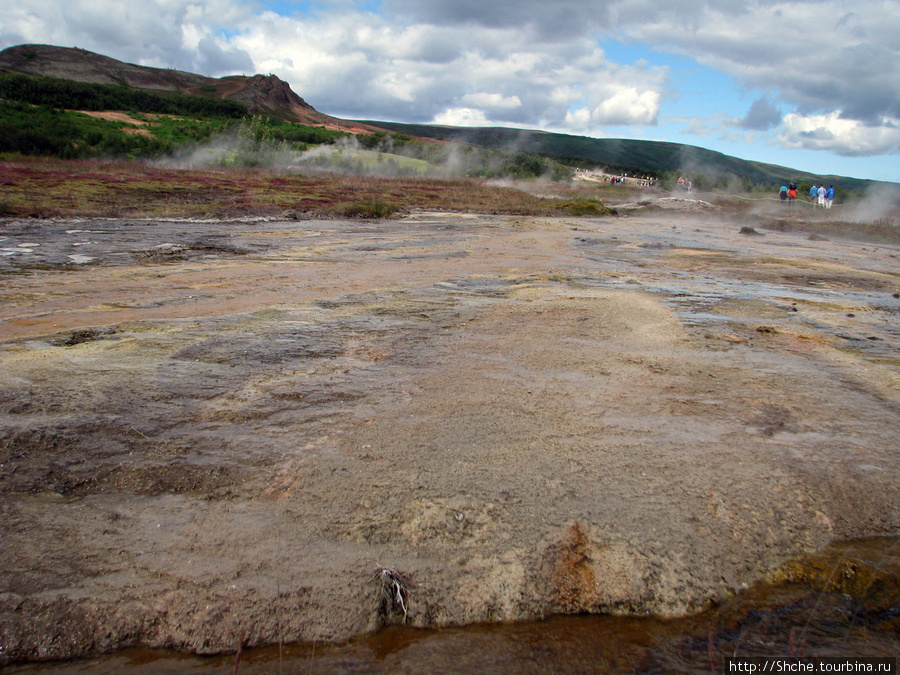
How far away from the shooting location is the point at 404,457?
2.92 meters

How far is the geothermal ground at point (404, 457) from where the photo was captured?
6.74ft

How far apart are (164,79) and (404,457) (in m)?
108

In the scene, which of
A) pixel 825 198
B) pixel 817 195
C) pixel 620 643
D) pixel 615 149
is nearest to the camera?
pixel 620 643

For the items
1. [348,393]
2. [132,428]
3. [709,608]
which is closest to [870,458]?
[709,608]

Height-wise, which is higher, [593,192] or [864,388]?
[593,192]

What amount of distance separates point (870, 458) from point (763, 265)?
8.80 meters

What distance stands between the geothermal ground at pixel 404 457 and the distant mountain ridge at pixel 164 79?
2908 inches

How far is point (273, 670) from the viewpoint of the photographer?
1.77m

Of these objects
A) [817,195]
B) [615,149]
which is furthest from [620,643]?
[615,149]

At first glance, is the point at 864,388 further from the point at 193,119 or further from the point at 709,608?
the point at 193,119

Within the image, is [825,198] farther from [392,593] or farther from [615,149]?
[615,149]

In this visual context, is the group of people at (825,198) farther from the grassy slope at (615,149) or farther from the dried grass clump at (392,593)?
the grassy slope at (615,149)

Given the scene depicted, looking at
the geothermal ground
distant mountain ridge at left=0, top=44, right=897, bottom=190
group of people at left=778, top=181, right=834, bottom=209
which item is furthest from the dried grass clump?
distant mountain ridge at left=0, top=44, right=897, bottom=190

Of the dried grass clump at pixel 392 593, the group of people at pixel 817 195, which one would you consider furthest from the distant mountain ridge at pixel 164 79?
the dried grass clump at pixel 392 593
